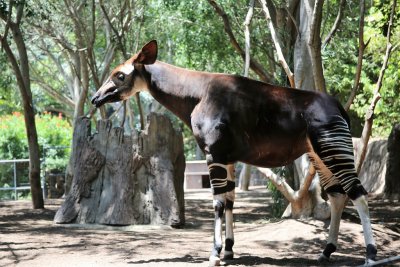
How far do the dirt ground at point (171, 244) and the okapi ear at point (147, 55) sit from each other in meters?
2.36

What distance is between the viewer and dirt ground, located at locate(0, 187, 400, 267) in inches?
306

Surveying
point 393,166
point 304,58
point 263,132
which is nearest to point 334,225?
point 263,132

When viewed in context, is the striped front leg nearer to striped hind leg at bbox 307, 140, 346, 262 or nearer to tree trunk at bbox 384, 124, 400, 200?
striped hind leg at bbox 307, 140, 346, 262

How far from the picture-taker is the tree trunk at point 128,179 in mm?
11516

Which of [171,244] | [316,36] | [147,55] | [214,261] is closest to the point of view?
[214,261]

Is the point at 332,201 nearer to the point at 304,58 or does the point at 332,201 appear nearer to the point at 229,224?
the point at 229,224

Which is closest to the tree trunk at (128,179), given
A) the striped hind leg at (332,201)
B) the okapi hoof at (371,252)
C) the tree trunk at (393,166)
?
the striped hind leg at (332,201)

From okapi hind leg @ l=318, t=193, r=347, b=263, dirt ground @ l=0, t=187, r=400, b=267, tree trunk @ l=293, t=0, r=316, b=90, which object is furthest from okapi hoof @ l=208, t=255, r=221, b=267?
tree trunk @ l=293, t=0, r=316, b=90

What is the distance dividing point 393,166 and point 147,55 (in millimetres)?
12366

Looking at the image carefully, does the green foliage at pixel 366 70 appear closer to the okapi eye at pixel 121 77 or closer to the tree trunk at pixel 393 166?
the tree trunk at pixel 393 166

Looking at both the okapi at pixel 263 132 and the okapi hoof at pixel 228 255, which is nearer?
the okapi at pixel 263 132

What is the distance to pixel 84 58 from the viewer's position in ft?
75.0

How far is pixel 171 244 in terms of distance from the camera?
9.20 m

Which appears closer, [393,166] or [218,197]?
[218,197]
